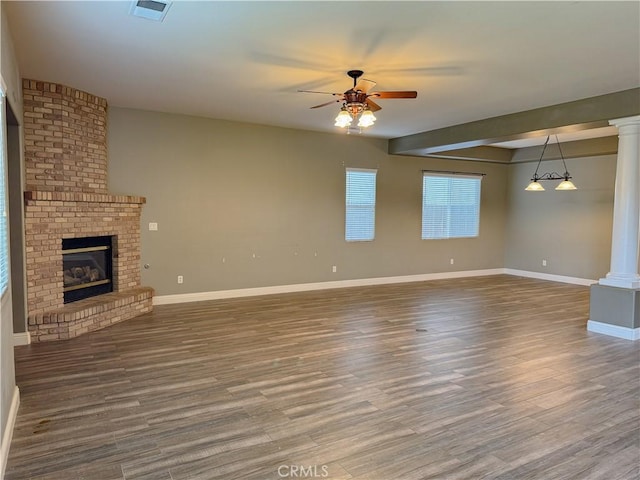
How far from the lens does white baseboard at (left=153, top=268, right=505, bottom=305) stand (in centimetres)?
658

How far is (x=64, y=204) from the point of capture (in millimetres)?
4945

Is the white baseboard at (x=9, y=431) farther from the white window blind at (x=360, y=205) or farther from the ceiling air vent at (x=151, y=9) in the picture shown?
the white window blind at (x=360, y=205)

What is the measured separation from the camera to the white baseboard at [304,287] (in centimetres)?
658

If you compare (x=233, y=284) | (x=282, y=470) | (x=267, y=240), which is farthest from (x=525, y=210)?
(x=282, y=470)

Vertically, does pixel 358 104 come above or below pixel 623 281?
above

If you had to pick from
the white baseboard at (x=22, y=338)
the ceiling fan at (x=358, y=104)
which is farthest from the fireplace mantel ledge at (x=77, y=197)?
the ceiling fan at (x=358, y=104)

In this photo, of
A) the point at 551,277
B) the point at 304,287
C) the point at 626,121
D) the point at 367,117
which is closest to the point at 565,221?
the point at 551,277

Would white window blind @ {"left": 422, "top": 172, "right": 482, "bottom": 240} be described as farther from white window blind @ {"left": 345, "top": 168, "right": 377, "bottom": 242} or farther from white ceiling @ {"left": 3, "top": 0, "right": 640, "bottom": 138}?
white ceiling @ {"left": 3, "top": 0, "right": 640, "bottom": 138}

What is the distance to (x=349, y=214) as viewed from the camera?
26.6 ft

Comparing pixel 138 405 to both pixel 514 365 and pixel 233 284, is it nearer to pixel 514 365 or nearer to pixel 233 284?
pixel 514 365

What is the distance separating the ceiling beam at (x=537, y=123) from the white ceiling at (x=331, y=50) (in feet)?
0.63

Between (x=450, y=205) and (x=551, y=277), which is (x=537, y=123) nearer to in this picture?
(x=450, y=205)

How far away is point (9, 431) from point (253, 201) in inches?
193

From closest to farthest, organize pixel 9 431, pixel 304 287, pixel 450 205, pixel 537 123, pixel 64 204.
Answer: pixel 9 431, pixel 64 204, pixel 537 123, pixel 304 287, pixel 450 205
